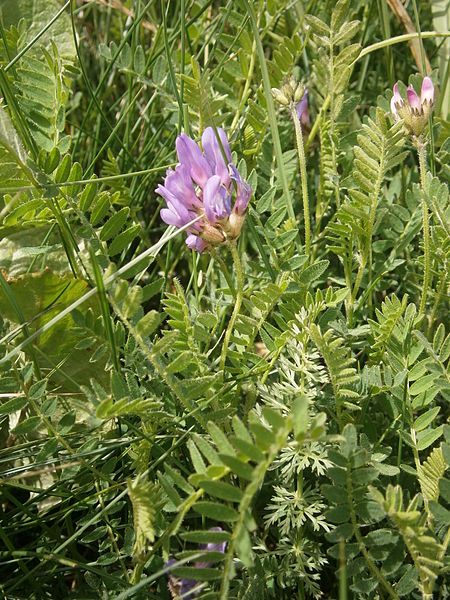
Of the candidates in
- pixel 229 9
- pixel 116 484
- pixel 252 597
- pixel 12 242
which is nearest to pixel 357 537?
pixel 252 597

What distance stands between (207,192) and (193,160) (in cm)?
6

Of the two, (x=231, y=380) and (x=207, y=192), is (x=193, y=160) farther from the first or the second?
(x=231, y=380)

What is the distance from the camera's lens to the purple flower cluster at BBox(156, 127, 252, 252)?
118 centimetres

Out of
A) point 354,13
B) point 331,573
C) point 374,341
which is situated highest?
point 354,13

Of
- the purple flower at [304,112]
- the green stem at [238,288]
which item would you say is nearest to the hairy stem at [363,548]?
the green stem at [238,288]

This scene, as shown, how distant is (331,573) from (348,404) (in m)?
0.27

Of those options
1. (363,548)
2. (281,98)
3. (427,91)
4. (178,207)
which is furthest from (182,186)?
(363,548)

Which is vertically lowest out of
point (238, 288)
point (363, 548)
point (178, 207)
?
point (363, 548)

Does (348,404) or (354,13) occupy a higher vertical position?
(354,13)

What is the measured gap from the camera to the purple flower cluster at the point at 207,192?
3.86 feet

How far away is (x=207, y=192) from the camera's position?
3.85 feet

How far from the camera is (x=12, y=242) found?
1.48 m

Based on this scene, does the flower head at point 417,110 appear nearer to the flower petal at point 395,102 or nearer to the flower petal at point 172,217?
the flower petal at point 395,102

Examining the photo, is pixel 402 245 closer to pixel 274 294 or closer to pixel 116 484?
pixel 274 294
